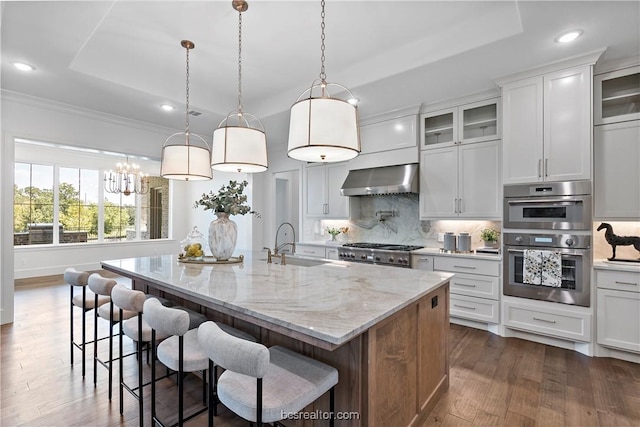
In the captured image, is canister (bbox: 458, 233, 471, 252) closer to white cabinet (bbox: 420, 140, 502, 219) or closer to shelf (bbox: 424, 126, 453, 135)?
white cabinet (bbox: 420, 140, 502, 219)

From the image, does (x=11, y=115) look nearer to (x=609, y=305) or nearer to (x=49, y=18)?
(x=49, y=18)

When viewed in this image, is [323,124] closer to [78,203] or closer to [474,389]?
[474,389]

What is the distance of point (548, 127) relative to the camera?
301cm

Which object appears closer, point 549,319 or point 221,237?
point 221,237

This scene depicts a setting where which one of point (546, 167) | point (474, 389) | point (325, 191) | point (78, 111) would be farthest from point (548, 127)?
point (78, 111)

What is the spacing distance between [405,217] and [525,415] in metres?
2.80

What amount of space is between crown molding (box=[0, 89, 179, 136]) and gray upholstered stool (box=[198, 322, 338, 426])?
428 cm

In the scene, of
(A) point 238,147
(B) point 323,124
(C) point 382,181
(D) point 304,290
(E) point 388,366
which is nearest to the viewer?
(E) point 388,366

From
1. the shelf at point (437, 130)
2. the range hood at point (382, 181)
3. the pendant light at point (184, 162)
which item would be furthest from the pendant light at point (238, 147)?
the shelf at point (437, 130)

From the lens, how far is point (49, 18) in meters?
2.34

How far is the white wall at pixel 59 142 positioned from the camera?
3.62 m

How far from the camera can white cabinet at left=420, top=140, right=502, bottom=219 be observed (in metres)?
3.49

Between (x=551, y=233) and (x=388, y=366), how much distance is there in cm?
247

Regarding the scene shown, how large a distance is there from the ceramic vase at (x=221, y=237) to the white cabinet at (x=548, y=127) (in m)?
2.89
